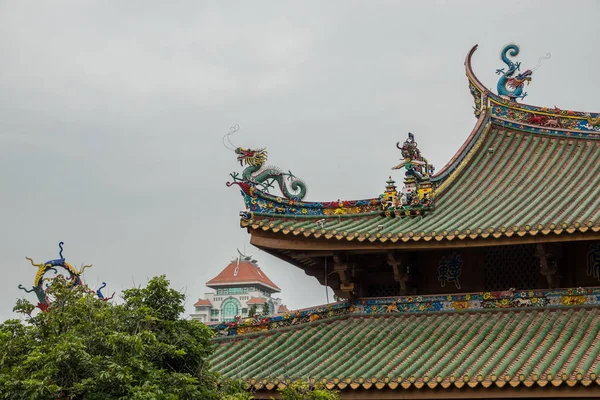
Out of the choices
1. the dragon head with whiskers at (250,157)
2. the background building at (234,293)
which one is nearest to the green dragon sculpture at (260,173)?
the dragon head with whiskers at (250,157)

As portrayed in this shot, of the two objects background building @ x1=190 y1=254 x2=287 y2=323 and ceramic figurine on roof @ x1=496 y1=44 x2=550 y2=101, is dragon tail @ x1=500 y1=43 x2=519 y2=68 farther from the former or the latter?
background building @ x1=190 y1=254 x2=287 y2=323

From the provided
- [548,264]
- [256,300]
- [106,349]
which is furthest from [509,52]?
[256,300]

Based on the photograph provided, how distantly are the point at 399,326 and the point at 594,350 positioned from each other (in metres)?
3.65

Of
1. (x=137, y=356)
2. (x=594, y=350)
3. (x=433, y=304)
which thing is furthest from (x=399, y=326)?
(x=137, y=356)

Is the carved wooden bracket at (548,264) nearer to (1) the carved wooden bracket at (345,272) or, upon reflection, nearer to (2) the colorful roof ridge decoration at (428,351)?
(2) the colorful roof ridge decoration at (428,351)

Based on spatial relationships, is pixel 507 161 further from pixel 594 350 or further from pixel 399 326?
pixel 594 350

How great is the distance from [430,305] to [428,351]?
1.66 meters

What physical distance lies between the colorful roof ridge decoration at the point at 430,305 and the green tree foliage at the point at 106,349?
15.8ft

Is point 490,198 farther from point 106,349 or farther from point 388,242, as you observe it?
point 106,349

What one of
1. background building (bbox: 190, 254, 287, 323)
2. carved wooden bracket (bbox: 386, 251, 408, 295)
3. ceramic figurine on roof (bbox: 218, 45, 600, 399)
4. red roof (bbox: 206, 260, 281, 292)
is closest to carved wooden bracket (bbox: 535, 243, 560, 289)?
ceramic figurine on roof (bbox: 218, 45, 600, 399)

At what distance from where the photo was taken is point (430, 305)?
17328 millimetres

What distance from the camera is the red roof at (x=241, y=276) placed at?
266 ft

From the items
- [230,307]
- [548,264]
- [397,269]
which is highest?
[230,307]

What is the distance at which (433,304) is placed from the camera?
56.8ft
